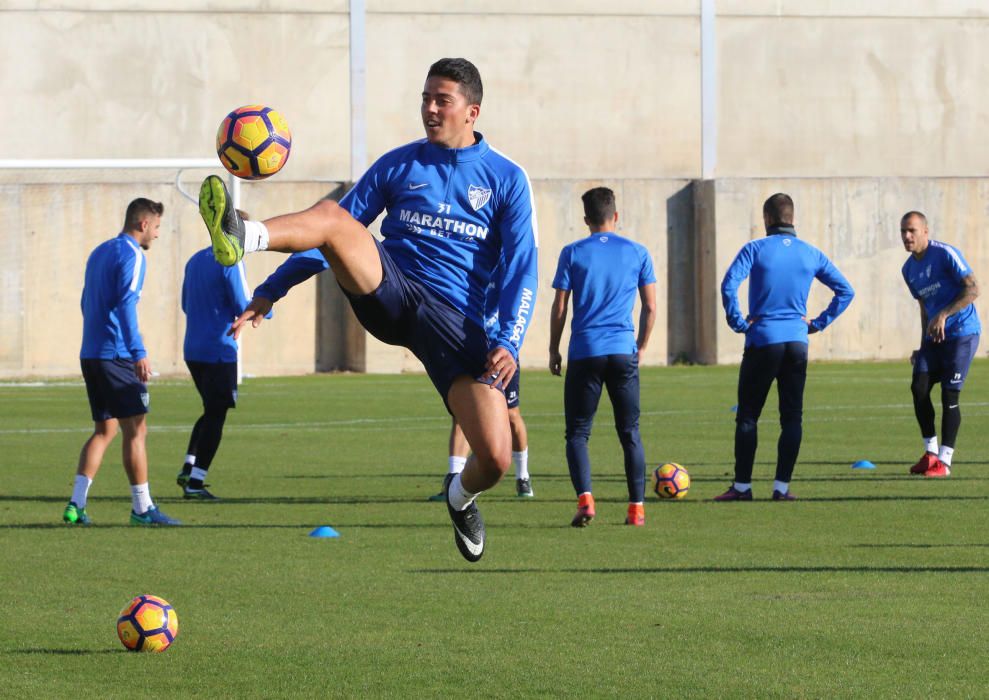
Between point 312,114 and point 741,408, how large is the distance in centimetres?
2276

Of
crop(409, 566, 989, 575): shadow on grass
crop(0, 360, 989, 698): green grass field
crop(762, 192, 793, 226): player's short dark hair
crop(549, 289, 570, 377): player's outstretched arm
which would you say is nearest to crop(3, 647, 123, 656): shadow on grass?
crop(0, 360, 989, 698): green grass field

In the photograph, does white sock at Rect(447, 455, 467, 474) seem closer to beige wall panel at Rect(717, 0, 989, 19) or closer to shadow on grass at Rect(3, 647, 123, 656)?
shadow on grass at Rect(3, 647, 123, 656)

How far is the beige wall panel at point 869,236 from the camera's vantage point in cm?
3544

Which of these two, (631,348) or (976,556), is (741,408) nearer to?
(631,348)

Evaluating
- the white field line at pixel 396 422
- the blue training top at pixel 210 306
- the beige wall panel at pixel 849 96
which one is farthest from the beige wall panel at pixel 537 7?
the blue training top at pixel 210 306

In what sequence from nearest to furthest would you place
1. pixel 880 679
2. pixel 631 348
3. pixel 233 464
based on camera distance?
pixel 880 679, pixel 631 348, pixel 233 464

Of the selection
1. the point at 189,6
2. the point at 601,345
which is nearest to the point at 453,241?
the point at 601,345

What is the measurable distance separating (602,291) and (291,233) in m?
4.96

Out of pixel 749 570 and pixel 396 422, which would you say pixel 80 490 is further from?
pixel 396 422

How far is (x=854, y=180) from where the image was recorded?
117ft

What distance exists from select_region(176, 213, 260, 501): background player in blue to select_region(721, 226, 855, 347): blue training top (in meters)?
4.06

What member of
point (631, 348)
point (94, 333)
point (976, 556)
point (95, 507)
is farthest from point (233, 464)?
point (976, 556)

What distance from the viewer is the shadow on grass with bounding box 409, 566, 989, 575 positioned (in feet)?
29.4

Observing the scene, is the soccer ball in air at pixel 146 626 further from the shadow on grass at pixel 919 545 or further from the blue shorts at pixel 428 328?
the shadow on grass at pixel 919 545
